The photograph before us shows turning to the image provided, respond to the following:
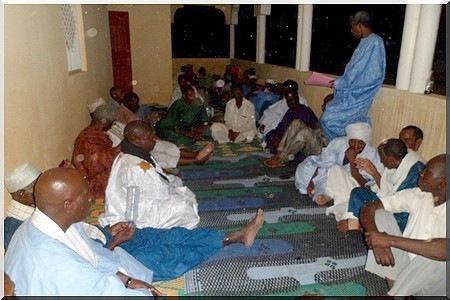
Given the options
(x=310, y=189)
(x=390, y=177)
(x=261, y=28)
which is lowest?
(x=310, y=189)

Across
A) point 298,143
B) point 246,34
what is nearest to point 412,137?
point 298,143

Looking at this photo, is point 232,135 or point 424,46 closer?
point 424,46

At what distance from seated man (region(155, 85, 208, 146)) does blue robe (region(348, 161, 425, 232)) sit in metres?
3.79

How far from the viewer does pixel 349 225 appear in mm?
3236

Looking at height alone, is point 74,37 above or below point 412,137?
above

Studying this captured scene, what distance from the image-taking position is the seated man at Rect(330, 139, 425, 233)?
9.27ft

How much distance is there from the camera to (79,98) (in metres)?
5.05

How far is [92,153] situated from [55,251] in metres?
2.49

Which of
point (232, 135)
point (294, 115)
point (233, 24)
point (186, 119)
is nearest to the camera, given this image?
point (294, 115)

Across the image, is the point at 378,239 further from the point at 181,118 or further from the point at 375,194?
the point at 181,118

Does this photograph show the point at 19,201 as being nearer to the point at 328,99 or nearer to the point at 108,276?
the point at 108,276

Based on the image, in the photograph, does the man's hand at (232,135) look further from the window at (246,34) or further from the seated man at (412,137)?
the window at (246,34)

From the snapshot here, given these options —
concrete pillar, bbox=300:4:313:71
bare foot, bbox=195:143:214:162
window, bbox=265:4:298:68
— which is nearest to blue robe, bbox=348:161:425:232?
bare foot, bbox=195:143:214:162

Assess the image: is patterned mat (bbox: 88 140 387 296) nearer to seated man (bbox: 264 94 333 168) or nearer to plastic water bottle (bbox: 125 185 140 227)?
seated man (bbox: 264 94 333 168)
